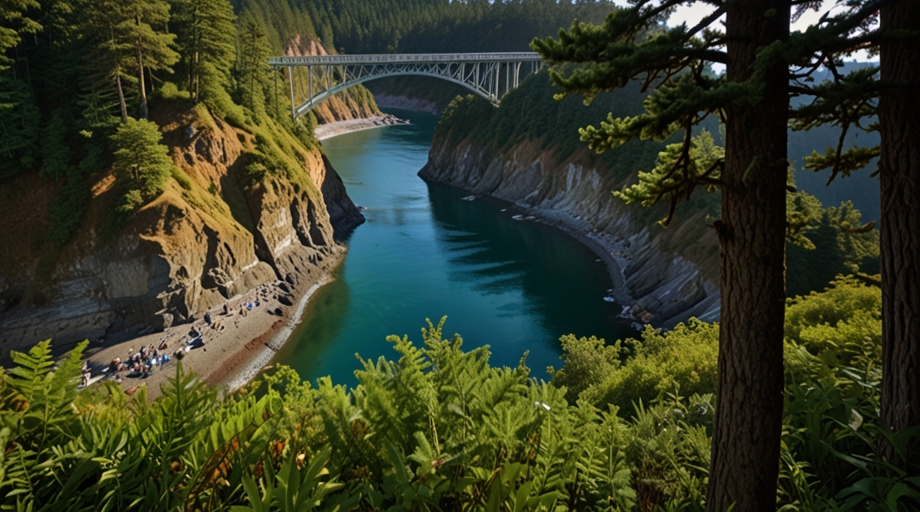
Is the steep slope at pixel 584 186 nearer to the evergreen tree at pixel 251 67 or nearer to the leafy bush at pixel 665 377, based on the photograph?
the leafy bush at pixel 665 377

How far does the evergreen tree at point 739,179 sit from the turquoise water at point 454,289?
22163 millimetres

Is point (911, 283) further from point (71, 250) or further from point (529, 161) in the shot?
point (529, 161)

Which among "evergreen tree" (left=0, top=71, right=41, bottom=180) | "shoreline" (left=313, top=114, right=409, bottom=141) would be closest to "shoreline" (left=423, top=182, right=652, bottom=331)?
"evergreen tree" (left=0, top=71, right=41, bottom=180)

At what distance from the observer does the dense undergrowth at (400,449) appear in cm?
315

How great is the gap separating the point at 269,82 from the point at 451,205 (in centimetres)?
1952

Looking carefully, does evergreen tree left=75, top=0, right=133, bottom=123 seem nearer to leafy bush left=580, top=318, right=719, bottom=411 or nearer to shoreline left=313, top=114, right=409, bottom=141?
leafy bush left=580, top=318, right=719, bottom=411

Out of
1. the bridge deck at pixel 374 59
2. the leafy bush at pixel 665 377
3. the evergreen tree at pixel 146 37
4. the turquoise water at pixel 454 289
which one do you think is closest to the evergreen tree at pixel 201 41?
the evergreen tree at pixel 146 37

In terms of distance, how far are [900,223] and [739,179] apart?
159 cm

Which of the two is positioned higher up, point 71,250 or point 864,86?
point 864,86

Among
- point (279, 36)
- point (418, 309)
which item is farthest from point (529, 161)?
point (279, 36)

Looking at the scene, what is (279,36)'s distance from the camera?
96562 mm

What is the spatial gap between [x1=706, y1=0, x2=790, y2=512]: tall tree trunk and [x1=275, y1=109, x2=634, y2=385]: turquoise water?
2214cm

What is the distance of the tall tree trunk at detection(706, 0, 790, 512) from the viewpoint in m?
3.39

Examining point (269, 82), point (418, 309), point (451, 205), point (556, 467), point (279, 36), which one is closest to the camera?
point (556, 467)
